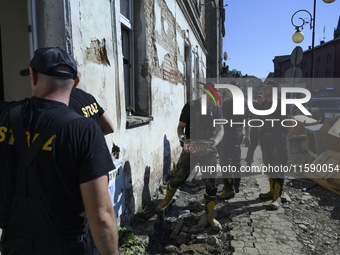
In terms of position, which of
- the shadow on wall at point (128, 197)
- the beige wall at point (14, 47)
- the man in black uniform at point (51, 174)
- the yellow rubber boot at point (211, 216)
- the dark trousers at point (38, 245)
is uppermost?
the beige wall at point (14, 47)

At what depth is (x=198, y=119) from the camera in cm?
399

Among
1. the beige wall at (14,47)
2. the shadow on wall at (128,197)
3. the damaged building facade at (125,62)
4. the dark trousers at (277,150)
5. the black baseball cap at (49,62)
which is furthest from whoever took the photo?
the dark trousers at (277,150)

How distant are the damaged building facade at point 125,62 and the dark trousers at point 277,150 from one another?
1988 millimetres

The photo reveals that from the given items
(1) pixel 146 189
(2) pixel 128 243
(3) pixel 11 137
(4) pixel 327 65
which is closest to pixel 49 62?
(3) pixel 11 137

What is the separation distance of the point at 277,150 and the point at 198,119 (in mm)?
1649

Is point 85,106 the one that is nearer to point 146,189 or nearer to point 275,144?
point 146,189

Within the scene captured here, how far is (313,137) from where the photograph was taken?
22.1ft

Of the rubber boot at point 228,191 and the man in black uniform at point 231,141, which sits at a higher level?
the man in black uniform at point 231,141

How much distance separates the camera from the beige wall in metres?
2.49

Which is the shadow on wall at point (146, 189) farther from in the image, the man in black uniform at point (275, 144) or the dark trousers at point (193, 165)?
the man in black uniform at point (275, 144)

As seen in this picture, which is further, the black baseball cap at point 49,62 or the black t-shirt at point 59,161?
the black baseball cap at point 49,62

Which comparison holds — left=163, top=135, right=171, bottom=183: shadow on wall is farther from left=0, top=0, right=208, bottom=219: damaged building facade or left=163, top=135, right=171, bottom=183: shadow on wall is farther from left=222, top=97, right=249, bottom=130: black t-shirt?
left=222, top=97, right=249, bottom=130: black t-shirt

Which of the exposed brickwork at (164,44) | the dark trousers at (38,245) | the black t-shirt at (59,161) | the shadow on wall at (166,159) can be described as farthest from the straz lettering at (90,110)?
the shadow on wall at (166,159)

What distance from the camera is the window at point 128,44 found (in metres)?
4.02
